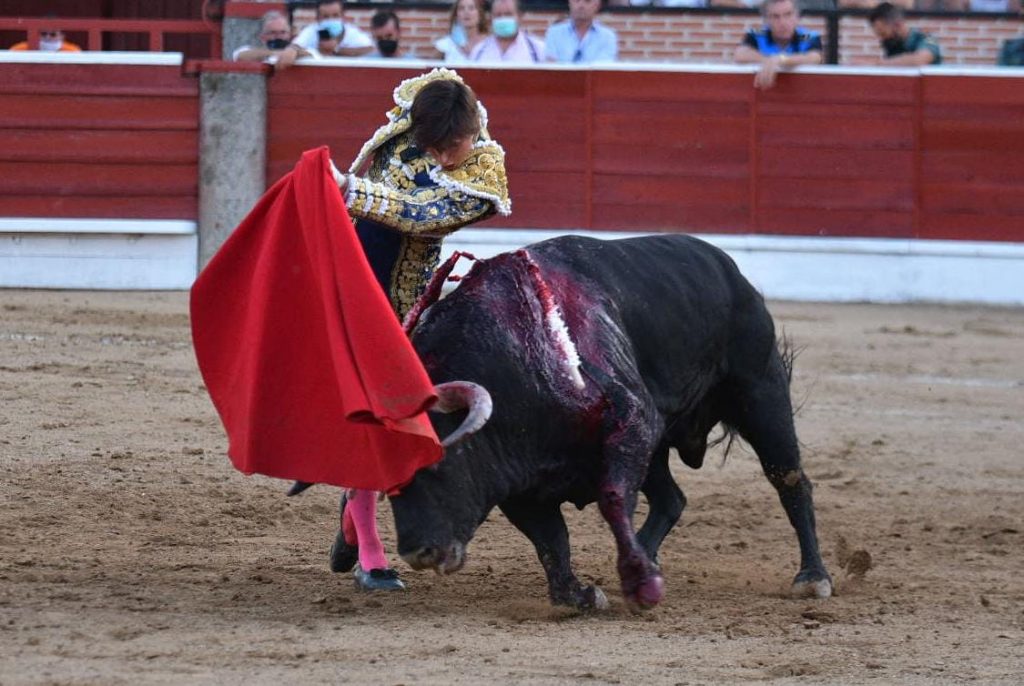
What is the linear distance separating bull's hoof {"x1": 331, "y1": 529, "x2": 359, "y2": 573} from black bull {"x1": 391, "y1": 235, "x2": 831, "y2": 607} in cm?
45

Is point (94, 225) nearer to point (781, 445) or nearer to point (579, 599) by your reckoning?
point (781, 445)

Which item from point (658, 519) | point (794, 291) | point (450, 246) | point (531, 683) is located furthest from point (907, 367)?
point (531, 683)

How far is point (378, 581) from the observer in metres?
3.74

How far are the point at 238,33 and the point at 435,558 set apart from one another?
6.37m

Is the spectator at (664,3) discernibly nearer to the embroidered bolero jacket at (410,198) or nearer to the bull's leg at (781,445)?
the bull's leg at (781,445)

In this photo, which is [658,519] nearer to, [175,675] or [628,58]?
[175,675]

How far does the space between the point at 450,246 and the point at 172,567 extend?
523 cm

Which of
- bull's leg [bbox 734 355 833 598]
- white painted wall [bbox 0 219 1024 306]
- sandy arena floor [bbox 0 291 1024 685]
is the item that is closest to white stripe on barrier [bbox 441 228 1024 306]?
white painted wall [bbox 0 219 1024 306]

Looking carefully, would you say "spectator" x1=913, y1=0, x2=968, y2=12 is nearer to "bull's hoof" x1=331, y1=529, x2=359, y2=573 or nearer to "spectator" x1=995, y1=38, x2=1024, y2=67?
"spectator" x1=995, y1=38, x2=1024, y2=67

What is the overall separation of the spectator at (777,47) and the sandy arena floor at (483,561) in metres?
2.36

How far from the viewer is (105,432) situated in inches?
211

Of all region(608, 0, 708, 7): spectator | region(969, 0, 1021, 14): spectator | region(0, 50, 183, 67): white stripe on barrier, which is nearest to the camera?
region(0, 50, 183, 67): white stripe on barrier

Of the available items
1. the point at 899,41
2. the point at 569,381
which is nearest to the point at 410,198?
the point at 569,381

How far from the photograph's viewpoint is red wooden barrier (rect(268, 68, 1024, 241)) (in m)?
8.98
